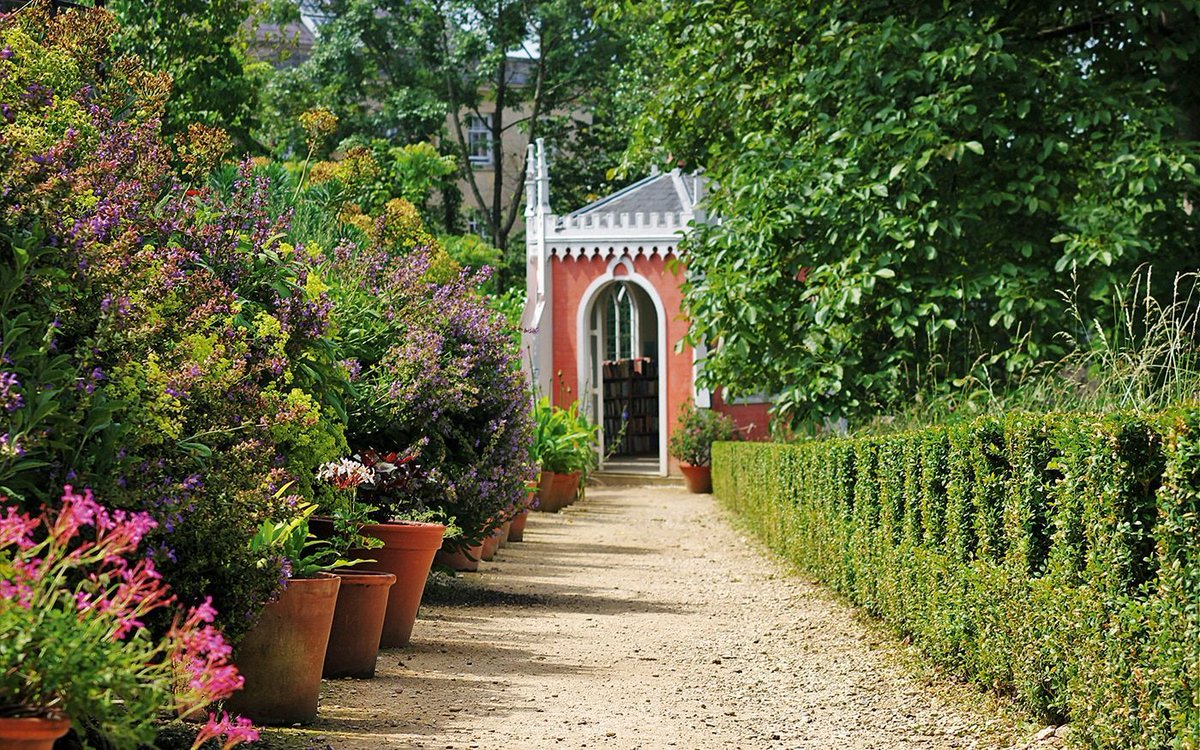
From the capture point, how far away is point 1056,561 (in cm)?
500

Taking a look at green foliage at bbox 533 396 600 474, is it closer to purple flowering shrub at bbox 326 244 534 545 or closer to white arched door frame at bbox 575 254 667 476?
white arched door frame at bbox 575 254 667 476

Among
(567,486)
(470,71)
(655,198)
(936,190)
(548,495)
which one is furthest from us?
(470,71)

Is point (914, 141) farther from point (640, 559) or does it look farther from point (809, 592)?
point (640, 559)

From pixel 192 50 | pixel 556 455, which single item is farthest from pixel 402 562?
pixel 192 50

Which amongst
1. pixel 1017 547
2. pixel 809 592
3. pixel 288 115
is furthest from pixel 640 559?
pixel 288 115

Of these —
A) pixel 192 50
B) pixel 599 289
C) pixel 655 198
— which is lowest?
pixel 599 289

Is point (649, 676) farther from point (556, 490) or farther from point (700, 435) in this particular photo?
point (700, 435)

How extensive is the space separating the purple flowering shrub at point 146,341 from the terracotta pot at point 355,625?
0.62 meters

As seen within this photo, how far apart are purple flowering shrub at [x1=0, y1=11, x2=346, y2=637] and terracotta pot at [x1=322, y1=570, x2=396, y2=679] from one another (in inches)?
24.3

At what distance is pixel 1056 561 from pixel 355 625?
115 inches

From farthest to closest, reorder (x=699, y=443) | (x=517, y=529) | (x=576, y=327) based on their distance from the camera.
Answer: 1. (x=576, y=327)
2. (x=699, y=443)
3. (x=517, y=529)

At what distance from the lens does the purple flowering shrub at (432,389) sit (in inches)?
324

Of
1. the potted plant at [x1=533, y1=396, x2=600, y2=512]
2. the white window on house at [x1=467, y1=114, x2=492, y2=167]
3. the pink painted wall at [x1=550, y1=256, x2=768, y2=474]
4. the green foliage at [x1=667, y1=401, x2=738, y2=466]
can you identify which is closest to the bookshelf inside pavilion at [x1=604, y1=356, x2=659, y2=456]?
the pink painted wall at [x1=550, y1=256, x2=768, y2=474]

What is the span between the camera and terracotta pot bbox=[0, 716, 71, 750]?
2.60 m
